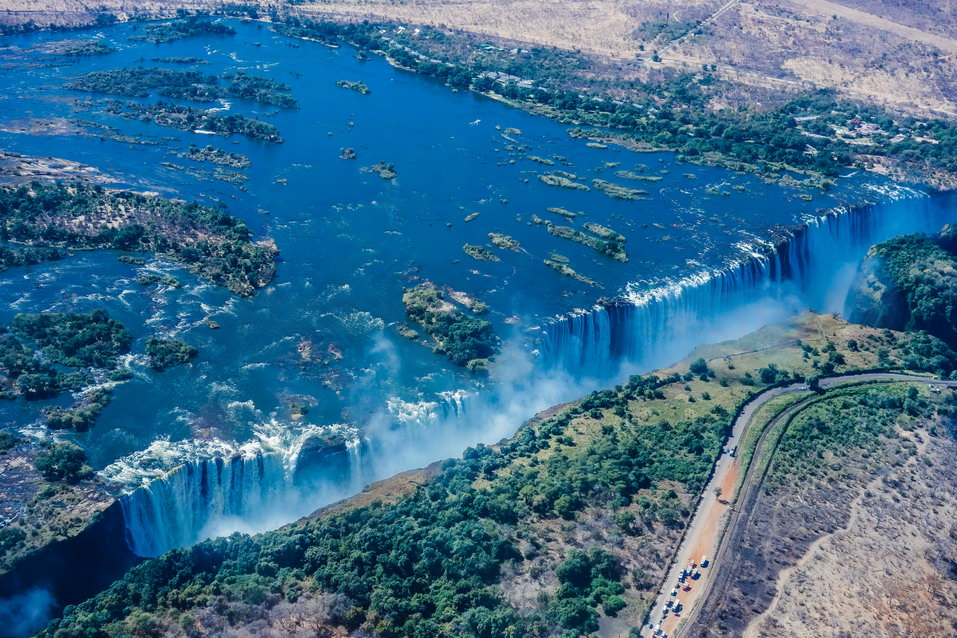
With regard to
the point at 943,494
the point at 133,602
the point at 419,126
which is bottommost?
the point at 133,602

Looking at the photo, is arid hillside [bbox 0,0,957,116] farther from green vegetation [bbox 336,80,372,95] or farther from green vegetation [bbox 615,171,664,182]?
green vegetation [bbox 615,171,664,182]

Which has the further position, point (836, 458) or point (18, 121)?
point (18, 121)

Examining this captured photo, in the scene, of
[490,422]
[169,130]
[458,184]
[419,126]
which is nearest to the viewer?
[490,422]

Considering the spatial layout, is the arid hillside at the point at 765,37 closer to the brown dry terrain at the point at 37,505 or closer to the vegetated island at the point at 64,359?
the vegetated island at the point at 64,359

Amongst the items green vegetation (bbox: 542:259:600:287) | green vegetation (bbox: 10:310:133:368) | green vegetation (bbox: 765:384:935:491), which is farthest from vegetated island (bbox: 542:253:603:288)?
green vegetation (bbox: 10:310:133:368)

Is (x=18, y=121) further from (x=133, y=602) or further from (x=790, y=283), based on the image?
(x=790, y=283)

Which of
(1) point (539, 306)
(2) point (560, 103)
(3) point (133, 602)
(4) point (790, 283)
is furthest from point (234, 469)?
(2) point (560, 103)

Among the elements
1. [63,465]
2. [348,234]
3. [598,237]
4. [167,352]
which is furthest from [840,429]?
[63,465]

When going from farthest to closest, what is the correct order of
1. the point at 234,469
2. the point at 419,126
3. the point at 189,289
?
the point at 419,126 < the point at 189,289 < the point at 234,469
